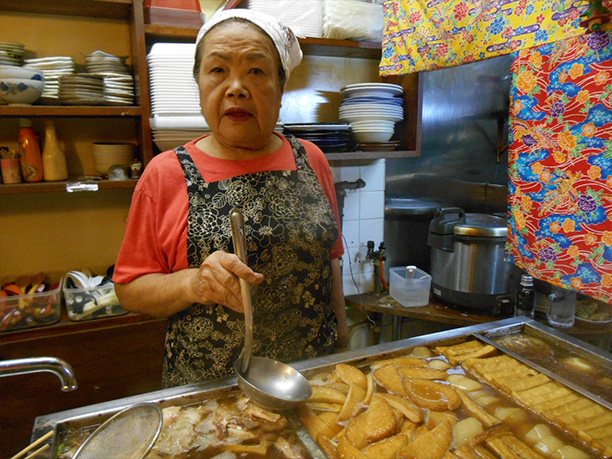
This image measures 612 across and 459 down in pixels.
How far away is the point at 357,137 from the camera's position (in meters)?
2.68

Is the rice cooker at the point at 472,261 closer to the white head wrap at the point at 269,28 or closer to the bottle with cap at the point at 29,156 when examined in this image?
the white head wrap at the point at 269,28

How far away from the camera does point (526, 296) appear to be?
2.60 m

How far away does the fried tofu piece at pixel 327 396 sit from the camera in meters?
1.22

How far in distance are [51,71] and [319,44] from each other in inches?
58.7

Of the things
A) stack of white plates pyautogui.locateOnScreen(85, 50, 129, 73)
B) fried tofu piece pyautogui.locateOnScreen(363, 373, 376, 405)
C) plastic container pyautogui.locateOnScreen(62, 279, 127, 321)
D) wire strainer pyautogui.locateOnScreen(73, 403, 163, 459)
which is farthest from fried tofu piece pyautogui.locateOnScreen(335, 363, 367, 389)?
stack of white plates pyautogui.locateOnScreen(85, 50, 129, 73)

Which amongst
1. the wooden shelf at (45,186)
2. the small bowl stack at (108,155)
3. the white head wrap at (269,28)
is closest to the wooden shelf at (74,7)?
the small bowl stack at (108,155)

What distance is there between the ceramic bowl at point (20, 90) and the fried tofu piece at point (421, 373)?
7.06 feet

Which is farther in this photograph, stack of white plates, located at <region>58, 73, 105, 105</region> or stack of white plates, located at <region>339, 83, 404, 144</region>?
stack of white plates, located at <region>339, 83, 404, 144</region>

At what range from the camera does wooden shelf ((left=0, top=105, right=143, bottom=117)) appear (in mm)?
2107

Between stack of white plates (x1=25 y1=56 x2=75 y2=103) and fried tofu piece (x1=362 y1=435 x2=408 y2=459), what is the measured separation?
230 centimetres

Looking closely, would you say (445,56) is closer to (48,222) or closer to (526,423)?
(526,423)

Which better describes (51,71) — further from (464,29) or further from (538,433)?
(538,433)

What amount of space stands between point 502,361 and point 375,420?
55cm

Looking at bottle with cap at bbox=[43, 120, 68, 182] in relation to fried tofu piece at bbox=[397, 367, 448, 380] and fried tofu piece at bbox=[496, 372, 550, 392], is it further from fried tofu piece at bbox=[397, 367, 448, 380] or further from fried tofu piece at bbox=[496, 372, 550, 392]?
fried tofu piece at bbox=[496, 372, 550, 392]
